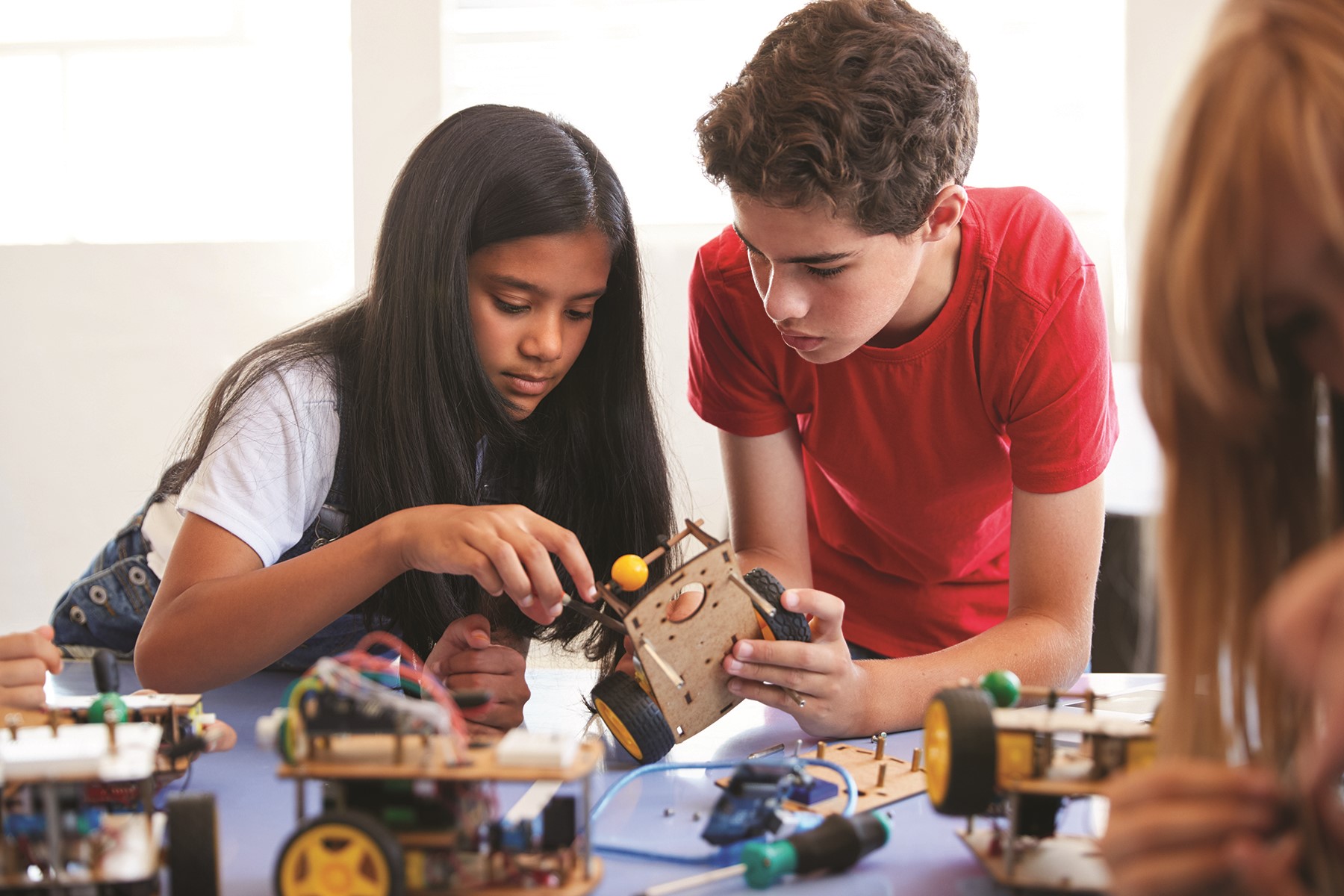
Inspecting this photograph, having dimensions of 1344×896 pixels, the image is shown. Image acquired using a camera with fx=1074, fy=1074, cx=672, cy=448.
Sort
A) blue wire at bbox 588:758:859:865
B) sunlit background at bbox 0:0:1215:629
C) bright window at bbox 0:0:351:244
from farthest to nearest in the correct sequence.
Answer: bright window at bbox 0:0:351:244 → sunlit background at bbox 0:0:1215:629 → blue wire at bbox 588:758:859:865

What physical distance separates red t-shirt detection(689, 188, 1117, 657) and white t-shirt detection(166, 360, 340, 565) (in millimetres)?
466

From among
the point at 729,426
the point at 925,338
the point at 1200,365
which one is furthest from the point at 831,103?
the point at 1200,365

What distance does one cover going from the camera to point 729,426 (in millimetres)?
1368

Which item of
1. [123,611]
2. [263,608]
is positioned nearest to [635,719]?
[263,608]

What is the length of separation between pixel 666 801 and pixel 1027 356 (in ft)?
2.12

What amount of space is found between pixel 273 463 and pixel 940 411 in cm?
77

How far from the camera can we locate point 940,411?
130 centimetres

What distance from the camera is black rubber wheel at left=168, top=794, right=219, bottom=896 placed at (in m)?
0.64

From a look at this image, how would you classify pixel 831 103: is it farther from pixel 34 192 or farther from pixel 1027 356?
pixel 34 192

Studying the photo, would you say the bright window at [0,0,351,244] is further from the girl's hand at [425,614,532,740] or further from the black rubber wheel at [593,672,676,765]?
the black rubber wheel at [593,672,676,765]

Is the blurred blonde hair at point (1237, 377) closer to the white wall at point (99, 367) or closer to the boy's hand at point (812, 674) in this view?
the boy's hand at point (812, 674)

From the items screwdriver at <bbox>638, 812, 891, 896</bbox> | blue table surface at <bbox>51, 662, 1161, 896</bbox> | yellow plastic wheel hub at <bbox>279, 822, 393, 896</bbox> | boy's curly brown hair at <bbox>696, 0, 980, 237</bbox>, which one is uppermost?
boy's curly brown hair at <bbox>696, 0, 980, 237</bbox>

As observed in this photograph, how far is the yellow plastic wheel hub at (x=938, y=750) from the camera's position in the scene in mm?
672

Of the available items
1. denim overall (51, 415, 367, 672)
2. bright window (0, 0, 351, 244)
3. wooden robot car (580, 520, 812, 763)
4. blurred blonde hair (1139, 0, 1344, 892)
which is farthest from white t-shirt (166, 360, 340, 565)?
bright window (0, 0, 351, 244)
